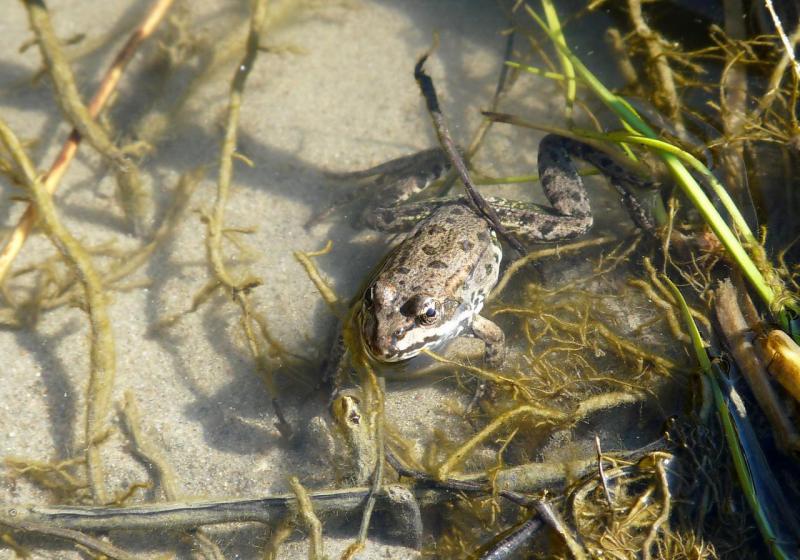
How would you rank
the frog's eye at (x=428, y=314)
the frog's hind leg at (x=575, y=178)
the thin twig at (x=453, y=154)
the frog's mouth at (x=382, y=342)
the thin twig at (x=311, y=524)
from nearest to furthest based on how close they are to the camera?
the thin twig at (x=311, y=524), the frog's mouth at (x=382, y=342), the frog's eye at (x=428, y=314), the thin twig at (x=453, y=154), the frog's hind leg at (x=575, y=178)

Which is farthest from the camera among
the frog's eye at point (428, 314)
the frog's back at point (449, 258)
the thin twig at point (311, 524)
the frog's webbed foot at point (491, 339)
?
the frog's webbed foot at point (491, 339)

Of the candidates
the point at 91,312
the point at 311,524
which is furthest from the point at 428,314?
the point at 91,312

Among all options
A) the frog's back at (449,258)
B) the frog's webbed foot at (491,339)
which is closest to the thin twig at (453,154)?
the frog's back at (449,258)

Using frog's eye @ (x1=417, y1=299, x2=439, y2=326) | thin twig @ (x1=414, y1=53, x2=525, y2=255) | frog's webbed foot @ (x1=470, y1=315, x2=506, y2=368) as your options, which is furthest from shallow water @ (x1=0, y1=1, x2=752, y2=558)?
frog's eye @ (x1=417, y1=299, x2=439, y2=326)

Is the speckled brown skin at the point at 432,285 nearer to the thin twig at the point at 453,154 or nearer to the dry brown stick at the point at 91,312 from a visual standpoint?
the thin twig at the point at 453,154

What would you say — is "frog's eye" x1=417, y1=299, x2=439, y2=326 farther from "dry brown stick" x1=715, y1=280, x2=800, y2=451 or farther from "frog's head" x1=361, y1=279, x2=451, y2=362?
"dry brown stick" x1=715, y1=280, x2=800, y2=451

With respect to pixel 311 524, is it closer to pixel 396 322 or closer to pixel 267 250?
pixel 396 322
